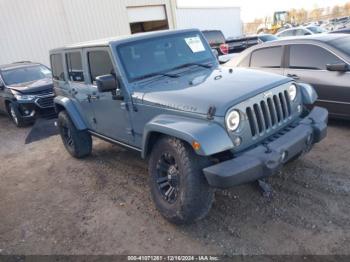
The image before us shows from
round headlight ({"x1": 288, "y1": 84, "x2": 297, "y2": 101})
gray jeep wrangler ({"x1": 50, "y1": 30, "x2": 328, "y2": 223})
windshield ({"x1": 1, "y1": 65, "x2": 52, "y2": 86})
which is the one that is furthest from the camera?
windshield ({"x1": 1, "y1": 65, "x2": 52, "y2": 86})

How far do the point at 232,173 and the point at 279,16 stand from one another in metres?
39.4

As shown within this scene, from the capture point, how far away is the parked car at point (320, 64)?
527cm

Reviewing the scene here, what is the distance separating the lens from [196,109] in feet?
10.4

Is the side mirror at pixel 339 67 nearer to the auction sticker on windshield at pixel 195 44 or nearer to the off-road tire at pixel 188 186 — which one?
the auction sticker on windshield at pixel 195 44

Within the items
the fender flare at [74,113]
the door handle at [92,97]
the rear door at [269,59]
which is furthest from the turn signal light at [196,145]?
the rear door at [269,59]

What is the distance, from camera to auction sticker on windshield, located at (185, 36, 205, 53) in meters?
4.50

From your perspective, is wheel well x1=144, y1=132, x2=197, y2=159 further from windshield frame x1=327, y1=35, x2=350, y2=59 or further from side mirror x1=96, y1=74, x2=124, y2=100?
windshield frame x1=327, y1=35, x2=350, y2=59

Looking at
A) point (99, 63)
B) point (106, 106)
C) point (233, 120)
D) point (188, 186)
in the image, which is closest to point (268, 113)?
point (233, 120)

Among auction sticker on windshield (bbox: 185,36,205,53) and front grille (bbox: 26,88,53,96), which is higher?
auction sticker on windshield (bbox: 185,36,205,53)

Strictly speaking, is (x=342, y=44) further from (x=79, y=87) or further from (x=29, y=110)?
(x=29, y=110)

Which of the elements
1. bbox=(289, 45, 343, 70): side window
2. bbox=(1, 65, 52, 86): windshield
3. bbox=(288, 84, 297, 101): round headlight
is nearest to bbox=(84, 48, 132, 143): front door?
bbox=(288, 84, 297, 101): round headlight

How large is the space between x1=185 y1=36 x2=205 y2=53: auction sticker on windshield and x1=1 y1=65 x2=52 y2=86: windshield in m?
6.79

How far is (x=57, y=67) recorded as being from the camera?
594 centimetres

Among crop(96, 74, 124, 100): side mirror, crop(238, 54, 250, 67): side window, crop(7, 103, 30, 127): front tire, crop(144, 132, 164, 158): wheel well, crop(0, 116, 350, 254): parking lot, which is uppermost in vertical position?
crop(96, 74, 124, 100): side mirror
